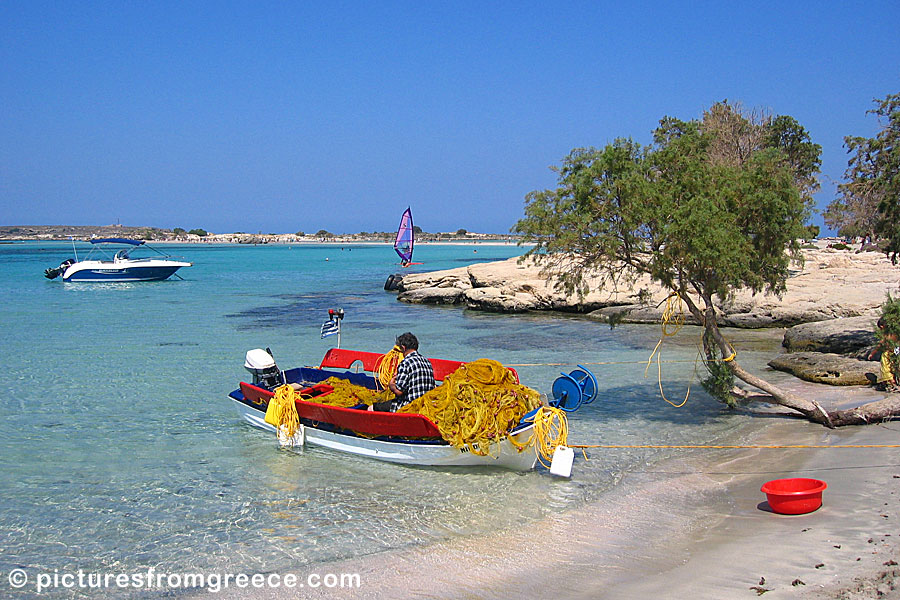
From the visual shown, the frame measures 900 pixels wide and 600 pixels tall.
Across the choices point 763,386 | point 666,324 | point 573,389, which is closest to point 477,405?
point 573,389

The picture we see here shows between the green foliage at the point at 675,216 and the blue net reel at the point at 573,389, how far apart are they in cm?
194

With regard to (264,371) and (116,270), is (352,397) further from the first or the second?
(116,270)

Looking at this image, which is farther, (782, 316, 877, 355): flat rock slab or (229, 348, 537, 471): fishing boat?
(782, 316, 877, 355): flat rock slab

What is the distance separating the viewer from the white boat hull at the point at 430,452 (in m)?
9.00

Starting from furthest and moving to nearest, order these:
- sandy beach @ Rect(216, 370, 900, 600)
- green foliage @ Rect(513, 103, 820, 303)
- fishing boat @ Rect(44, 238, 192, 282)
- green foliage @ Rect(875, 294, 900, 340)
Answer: fishing boat @ Rect(44, 238, 192, 282) → green foliage @ Rect(875, 294, 900, 340) → green foliage @ Rect(513, 103, 820, 303) → sandy beach @ Rect(216, 370, 900, 600)

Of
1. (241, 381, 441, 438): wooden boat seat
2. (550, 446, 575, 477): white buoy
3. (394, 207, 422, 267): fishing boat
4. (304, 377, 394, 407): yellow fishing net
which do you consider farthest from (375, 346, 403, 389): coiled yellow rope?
(394, 207, 422, 267): fishing boat

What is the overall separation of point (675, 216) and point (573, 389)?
142 inches

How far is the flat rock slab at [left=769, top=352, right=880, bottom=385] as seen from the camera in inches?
539

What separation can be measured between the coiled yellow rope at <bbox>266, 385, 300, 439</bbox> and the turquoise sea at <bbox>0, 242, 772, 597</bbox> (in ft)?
1.32

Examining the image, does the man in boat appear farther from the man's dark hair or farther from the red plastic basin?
the red plastic basin

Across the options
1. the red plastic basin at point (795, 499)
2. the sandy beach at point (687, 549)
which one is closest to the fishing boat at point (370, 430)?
the sandy beach at point (687, 549)

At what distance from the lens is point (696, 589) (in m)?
5.73

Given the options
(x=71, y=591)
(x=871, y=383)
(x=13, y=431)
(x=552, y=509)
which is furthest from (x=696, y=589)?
(x=13, y=431)

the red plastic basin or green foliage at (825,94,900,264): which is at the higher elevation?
green foliage at (825,94,900,264)
